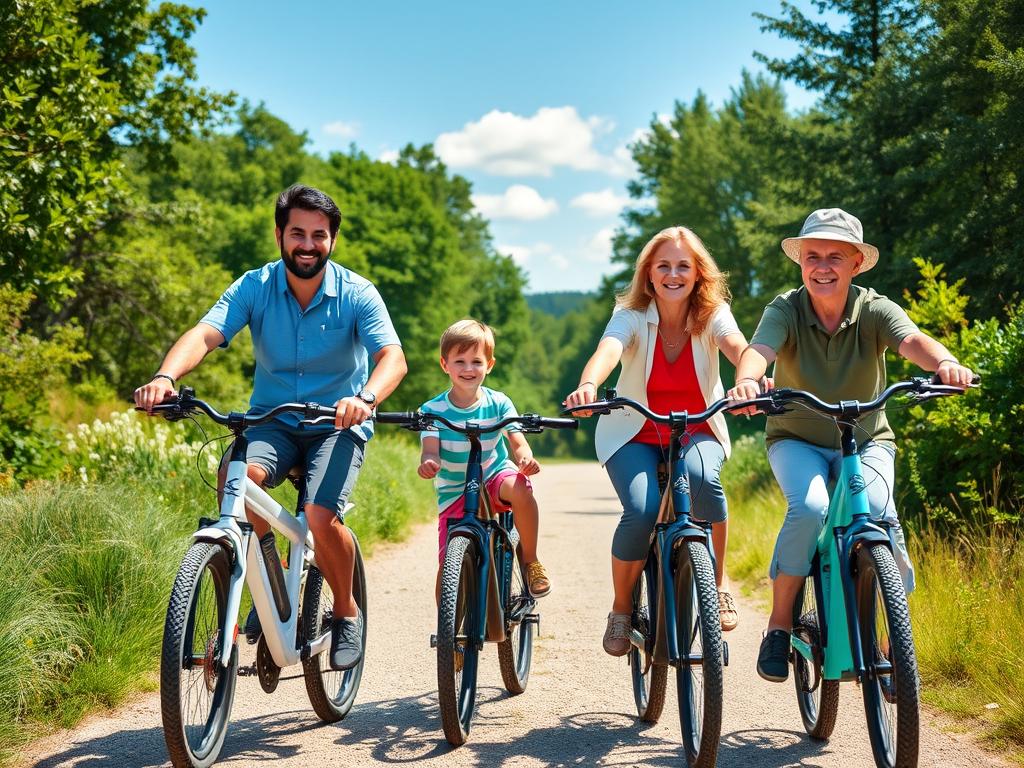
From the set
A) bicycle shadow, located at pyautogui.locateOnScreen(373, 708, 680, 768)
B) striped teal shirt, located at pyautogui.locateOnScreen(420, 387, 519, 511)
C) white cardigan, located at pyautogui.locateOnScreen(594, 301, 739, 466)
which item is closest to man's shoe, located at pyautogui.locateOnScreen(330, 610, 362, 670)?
bicycle shadow, located at pyautogui.locateOnScreen(373, 708, 680, 768)

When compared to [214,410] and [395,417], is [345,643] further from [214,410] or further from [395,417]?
[214,410]

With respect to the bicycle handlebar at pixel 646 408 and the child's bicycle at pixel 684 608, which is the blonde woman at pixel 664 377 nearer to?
the child's bicycle at pixel 684 608

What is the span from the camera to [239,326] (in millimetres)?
4789

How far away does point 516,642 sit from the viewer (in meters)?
5.51

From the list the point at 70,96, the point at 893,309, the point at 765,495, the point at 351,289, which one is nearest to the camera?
the point at 893,309

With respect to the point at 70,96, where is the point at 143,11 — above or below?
above

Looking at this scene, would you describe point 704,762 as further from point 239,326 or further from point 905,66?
point 905,66

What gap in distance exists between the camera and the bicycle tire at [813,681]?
425 centimetres

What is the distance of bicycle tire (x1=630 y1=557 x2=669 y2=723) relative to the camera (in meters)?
4.58

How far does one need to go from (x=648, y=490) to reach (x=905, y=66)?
1763 cm

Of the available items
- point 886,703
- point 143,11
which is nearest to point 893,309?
point 886,703

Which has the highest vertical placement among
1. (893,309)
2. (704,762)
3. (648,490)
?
(893,309)

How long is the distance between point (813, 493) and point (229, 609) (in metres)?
2.34

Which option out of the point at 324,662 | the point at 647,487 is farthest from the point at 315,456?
the point at 647,487
